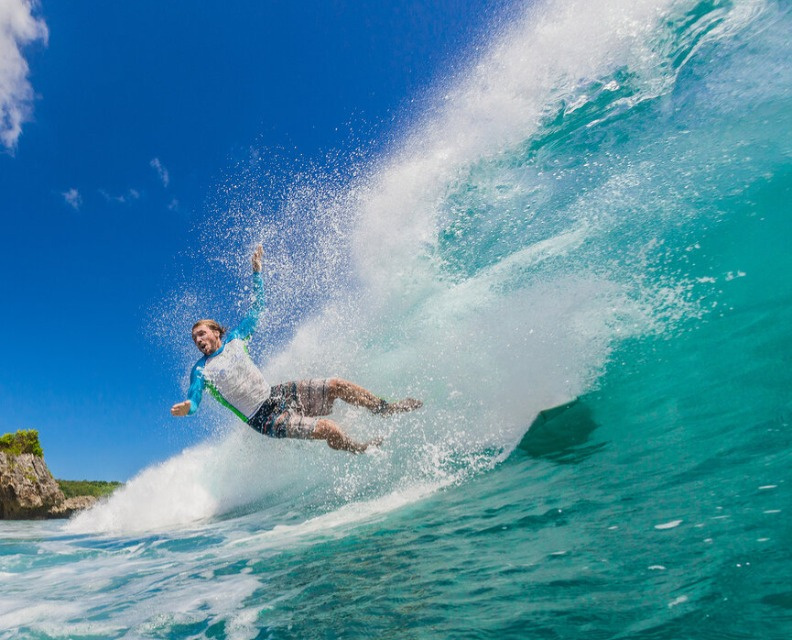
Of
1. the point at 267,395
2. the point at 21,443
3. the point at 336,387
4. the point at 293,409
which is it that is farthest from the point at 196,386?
the point at 21,443

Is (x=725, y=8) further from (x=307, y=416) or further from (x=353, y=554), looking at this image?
(x=353, y=554)

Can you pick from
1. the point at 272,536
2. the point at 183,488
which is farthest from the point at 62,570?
the point at 183,488

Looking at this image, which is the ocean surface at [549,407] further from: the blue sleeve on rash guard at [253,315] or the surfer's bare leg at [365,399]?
the blue sleeve on rash guard at [253,315]

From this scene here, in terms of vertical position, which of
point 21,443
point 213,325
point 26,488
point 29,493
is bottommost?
point 213,325

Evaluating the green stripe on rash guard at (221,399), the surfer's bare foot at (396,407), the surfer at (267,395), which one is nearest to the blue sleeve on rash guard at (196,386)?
the surfer at (267,395)

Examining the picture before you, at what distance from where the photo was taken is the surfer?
6484 mm

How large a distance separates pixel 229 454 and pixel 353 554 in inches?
348

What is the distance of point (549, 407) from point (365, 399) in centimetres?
270

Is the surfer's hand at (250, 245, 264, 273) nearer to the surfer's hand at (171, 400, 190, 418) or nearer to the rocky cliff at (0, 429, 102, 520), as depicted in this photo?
the surfer's hand at (171, 400, 190, 418)

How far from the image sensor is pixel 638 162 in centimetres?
811

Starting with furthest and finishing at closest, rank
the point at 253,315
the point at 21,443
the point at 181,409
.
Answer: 1. the point at 21,443
2. the point at 253,315
3. the point at 181,409

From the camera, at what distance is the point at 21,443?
38531 millimetres

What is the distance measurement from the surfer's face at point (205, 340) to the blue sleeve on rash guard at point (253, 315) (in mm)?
228

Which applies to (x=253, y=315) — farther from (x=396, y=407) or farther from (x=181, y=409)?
(x=396, y=407)
